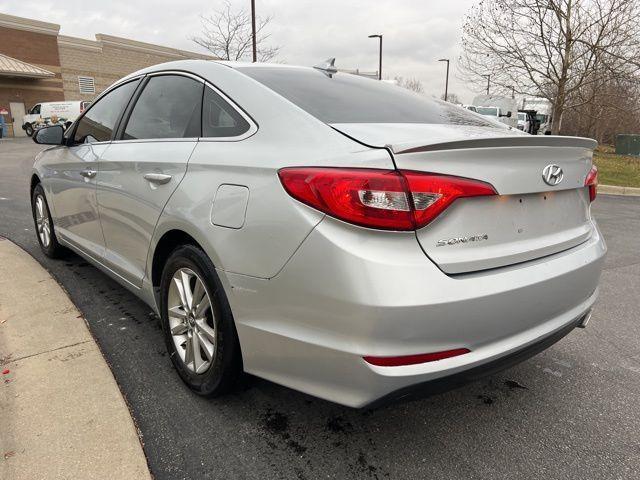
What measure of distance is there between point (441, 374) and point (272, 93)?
1.38 metres

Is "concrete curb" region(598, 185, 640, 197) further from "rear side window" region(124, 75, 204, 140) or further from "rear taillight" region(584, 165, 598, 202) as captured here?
"rear side window" region(124, 75, 204, 140)

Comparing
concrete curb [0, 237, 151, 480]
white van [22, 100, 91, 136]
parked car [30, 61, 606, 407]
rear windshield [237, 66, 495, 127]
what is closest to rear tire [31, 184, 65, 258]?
concrete curb [0, 237, 151, 480]

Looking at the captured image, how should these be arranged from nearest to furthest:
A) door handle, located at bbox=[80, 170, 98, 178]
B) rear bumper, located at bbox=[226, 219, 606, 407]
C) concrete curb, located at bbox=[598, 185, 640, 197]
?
rear bumper, located at bbox=[226, 219, 606, 407], door handle, located at bbox=[80, 170, 98, 178], concrete curb, located at bbox=[598, 185, 640, 197]

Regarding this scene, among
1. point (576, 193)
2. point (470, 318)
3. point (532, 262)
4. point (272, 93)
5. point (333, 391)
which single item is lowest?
point (333, 391)

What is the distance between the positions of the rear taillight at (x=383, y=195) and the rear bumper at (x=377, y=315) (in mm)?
50

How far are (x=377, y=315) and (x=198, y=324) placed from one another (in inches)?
42.3

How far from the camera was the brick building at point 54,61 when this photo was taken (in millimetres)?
32875

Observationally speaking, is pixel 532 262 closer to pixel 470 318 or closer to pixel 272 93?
pixel 470 318

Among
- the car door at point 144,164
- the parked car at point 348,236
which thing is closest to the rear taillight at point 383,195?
the parked car at point 348,236

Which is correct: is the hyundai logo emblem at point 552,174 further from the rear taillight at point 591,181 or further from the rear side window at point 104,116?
the rear side window at point 104,116

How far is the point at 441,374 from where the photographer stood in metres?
1.72

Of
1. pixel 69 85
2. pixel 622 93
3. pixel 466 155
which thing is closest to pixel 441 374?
pixel 466 155

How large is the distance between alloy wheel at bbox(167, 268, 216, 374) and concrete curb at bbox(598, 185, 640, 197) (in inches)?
451

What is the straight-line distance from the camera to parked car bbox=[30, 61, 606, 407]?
1.66 meters
